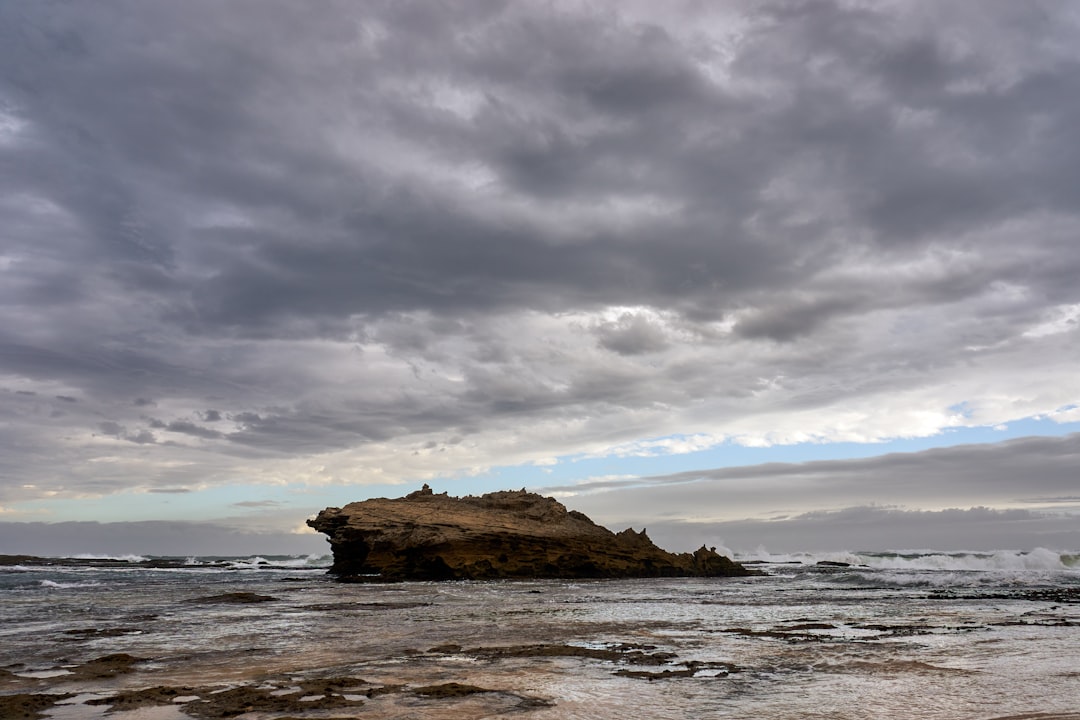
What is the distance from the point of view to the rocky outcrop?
5266cm

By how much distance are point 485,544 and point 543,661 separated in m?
42.0

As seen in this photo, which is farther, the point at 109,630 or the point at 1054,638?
the point at 109,630

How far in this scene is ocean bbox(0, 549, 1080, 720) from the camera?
9.02 m

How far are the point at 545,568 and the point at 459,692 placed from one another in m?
46.4

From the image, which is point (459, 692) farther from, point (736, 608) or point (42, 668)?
point (736, 608)

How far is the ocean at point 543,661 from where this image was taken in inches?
355

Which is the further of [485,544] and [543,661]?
[485,544]

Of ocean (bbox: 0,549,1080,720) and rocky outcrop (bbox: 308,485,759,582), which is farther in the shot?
rocky outcrop (bbox: 308,485,759,582)

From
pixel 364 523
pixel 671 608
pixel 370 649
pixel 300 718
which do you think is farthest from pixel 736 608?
pixel 364 523

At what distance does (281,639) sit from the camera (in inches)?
658

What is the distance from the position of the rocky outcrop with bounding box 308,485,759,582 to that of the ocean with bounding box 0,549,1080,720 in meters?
26.2

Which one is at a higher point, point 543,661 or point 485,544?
point 485,544

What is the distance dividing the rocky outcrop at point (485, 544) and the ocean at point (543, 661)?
26237 millimetres

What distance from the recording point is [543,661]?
42.2 feet
